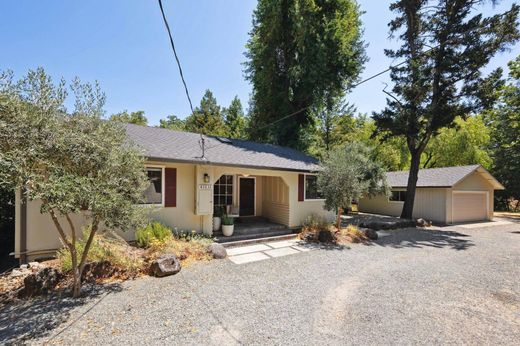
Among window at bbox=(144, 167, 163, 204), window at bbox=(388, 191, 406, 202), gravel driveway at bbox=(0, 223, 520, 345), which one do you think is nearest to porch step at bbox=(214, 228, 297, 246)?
gravel driveway at bbox=(0, 223, 520, 345)

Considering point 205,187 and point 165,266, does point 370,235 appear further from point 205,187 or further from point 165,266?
point 165,266

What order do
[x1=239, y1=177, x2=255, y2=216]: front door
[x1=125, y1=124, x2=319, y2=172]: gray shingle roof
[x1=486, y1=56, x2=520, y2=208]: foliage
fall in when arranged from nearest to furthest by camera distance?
[x1=125, y1=124, x2=319, y2=172]: gray shingle roof
[x1=239, y1=177, x2=255, y2=216]: front door
[x1=486, y1=56, x2=520, y2=208]: foliage

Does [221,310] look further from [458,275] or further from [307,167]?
[307,167]

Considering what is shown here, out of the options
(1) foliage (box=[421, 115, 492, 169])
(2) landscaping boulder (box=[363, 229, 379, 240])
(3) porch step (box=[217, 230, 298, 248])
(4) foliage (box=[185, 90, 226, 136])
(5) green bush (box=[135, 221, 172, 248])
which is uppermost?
(4) foliage (box=[185, 90, 226, 136])

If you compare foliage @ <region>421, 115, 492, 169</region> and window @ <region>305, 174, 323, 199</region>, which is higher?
foliage @ <region>421, 115, 492, 169</region>

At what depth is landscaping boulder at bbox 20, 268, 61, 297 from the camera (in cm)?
454

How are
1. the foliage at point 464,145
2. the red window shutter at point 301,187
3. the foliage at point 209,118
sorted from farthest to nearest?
the foliage at point 209,118 → the foliage at point 464,145 → the red window shutter at point 301,187

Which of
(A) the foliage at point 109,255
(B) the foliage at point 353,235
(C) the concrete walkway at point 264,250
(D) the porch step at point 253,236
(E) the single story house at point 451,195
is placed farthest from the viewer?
(E) the single story house at point 451,195

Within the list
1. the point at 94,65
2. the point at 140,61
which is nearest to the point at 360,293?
the point at 140,61

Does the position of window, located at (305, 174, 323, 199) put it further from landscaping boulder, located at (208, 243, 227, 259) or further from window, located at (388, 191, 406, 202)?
window, located at (388, 191, 406, 202)

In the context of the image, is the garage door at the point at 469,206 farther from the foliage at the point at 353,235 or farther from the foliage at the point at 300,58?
the foliage at the point at 300,58

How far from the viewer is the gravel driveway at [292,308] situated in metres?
3.44

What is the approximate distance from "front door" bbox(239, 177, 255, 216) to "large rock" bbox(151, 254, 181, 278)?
19.0ft

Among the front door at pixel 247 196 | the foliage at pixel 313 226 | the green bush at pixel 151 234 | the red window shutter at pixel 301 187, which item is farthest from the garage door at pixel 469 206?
the green bush at pixel 151 234
